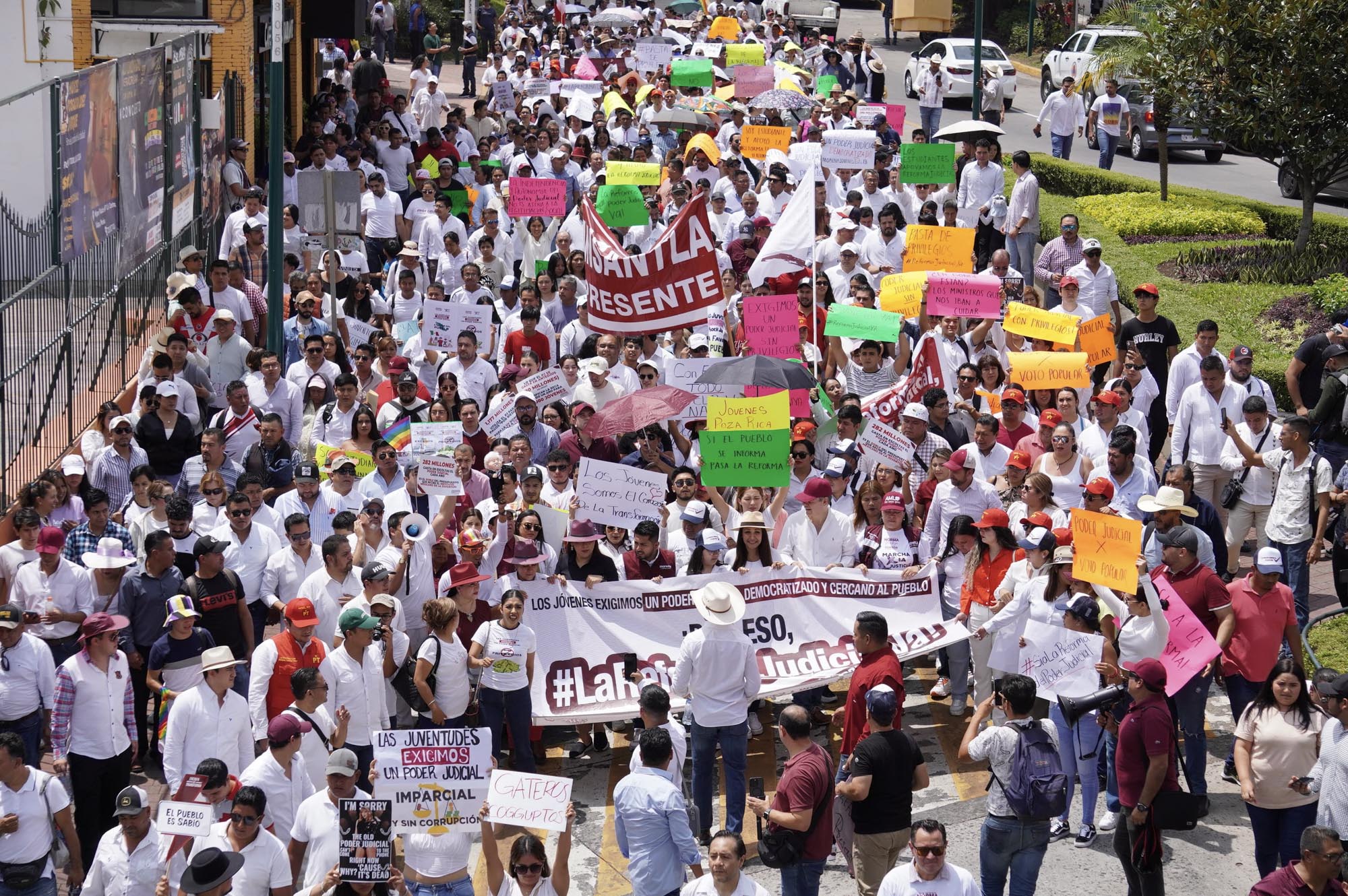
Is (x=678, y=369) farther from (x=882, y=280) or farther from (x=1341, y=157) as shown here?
(x=1341, y=157)

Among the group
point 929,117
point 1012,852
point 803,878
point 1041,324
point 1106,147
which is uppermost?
point 929,117

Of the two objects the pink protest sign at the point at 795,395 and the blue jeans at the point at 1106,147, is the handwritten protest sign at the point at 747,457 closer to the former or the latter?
the pink protest sign at the point at 795,395

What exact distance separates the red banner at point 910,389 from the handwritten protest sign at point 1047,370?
713 millimetres

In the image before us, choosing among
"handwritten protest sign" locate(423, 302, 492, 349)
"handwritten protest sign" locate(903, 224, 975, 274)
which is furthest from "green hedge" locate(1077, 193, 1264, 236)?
"handwritten protest sign" locate(423, 302, 492, 349)

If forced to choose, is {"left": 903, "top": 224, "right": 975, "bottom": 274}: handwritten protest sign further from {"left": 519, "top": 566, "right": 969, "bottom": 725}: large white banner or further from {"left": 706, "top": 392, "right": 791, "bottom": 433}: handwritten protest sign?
{"left": 519, "top": 566, "right": 969, "bottom": 725}: large white banner

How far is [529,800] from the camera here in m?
8.40

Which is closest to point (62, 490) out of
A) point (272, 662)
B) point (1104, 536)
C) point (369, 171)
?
point (272, 662)

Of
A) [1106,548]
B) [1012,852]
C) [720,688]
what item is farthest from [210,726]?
[1106,548]

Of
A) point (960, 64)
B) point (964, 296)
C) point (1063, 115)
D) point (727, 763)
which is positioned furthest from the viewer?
point (960, 64)

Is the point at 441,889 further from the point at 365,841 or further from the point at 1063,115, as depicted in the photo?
the point at 1063,115

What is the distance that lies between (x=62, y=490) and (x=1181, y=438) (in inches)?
330

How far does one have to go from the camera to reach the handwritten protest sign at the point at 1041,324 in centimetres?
1484

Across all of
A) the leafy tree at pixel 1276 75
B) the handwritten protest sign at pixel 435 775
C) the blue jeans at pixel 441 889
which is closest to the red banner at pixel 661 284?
the handwritten protest sign at pixel 435 775

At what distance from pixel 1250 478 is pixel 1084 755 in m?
3.86
